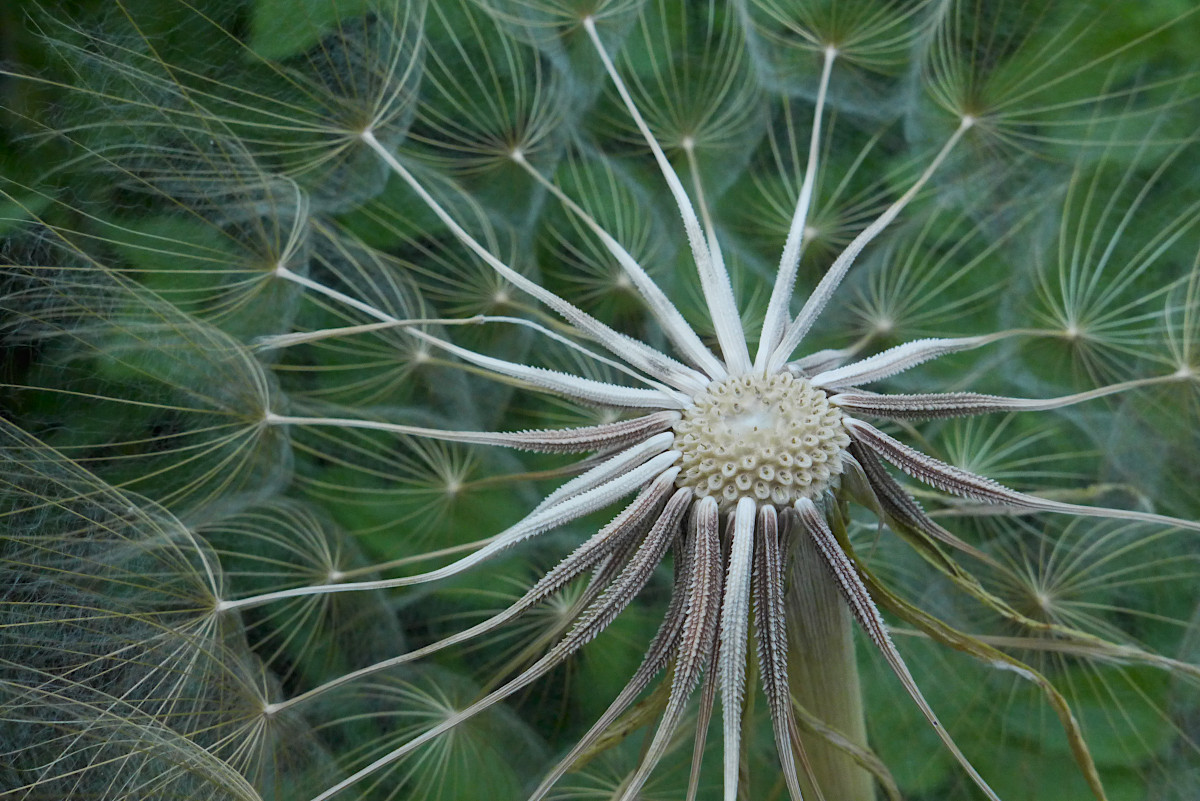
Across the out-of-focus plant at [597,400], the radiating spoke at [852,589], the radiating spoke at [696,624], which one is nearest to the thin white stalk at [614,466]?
the out-of-focus plant at [597,400]

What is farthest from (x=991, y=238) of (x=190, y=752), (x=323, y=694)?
(x=190, y=752)

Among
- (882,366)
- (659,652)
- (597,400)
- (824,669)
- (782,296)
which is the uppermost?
(782,296)

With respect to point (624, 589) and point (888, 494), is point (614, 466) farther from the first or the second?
point (888, 494)

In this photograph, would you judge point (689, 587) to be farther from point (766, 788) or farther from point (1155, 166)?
point (1155, 166)

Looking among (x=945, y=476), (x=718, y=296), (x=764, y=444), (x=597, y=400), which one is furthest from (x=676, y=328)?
(x=945, y=476)

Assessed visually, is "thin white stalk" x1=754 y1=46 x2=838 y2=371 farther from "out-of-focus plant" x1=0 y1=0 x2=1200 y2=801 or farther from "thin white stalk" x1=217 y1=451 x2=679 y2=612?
"thin white stalk" x1=217 y1=451 x2=679 y2=612

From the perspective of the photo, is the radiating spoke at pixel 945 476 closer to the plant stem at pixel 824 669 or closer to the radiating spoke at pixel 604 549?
the plant stem at pixel 824 669
